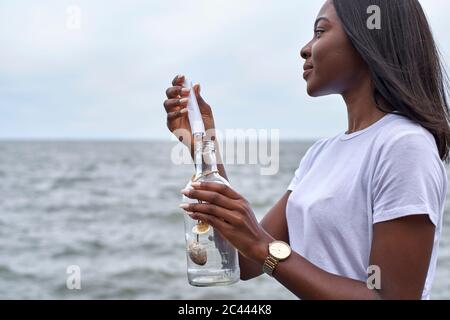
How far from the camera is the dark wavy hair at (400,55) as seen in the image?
1.78m

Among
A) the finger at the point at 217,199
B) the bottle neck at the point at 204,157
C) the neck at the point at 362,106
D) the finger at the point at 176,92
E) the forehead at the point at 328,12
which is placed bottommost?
the finger at the point at 217,199

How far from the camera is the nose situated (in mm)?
1934

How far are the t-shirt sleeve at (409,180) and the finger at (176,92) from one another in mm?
727

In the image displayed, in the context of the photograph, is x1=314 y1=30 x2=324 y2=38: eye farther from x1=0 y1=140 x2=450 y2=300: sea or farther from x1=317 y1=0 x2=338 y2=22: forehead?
x1=0 y1=140 x2=450 y2=300: sea

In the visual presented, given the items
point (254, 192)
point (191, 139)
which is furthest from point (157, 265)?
point (254, 192)

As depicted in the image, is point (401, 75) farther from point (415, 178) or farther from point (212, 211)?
point (212, 211)

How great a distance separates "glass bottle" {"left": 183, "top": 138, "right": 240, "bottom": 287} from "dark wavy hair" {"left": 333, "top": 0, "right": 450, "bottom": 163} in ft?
1.74

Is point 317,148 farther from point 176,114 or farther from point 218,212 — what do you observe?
point 218,212

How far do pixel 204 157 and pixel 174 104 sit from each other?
0.30 m

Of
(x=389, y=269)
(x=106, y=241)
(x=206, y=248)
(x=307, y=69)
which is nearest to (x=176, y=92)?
(x=307, y=69)
